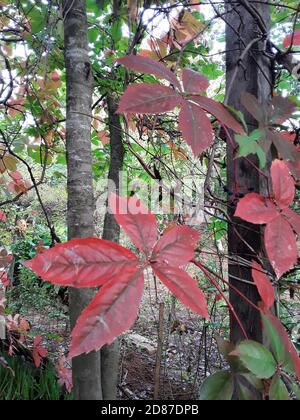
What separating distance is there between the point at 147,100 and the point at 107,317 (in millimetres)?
296

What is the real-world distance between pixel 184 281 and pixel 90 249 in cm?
13

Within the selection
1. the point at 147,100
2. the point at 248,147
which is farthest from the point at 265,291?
the point at 147,100

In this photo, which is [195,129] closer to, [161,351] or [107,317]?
[107,317]

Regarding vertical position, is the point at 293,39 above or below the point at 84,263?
above

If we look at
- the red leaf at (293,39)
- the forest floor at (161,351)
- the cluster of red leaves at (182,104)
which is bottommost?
the forest floor at (161,351)

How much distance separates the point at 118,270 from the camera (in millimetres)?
423

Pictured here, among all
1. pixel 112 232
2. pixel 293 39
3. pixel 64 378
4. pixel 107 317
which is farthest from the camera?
pixel 112 232

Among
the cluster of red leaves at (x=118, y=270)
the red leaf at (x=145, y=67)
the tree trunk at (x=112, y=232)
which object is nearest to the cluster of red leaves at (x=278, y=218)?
the cluster of red leaves at (x=118, y=270)

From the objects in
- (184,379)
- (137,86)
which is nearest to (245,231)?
(137,86)

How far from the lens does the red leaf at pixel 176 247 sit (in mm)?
449

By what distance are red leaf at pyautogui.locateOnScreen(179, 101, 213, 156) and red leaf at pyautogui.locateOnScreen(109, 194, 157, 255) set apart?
12 centimetres

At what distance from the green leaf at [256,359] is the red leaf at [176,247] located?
0.45 feet

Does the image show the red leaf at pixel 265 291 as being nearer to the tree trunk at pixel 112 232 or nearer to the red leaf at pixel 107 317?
the red leaf at pixel 107 317

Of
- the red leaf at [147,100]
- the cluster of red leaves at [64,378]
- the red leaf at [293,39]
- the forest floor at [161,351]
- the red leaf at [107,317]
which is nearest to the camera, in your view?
the red leaf at [107,317]
